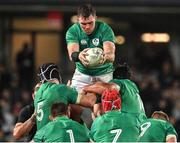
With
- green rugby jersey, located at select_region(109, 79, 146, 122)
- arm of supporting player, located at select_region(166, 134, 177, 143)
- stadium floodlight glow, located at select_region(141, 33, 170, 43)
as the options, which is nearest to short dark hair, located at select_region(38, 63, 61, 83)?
green rugby jersey, located at select_region(109, 79, 146, 122)

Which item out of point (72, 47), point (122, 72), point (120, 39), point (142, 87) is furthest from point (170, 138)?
point (120, 39)

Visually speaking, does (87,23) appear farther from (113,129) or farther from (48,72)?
(113,129)

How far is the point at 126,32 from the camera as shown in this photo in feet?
79.6

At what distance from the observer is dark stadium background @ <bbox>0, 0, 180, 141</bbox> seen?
2044cm

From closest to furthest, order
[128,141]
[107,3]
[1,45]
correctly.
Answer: [128,141], [107,3], [1,45]

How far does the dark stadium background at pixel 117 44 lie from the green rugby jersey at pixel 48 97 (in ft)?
28.1

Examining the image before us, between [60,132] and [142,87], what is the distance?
1092 cm

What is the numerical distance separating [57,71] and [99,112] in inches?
30.7

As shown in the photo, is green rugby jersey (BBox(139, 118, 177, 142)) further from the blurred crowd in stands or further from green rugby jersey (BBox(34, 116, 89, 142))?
the blurred crowd in stands

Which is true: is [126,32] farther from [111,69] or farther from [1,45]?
[111,69]

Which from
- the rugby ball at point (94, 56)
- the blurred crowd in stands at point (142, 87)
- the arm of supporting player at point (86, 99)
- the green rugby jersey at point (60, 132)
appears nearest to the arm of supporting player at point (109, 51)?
the rugby ball at point (94, 56)

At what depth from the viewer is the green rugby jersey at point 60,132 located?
938 centimetres

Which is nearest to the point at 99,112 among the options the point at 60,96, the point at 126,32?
the point at 60,96

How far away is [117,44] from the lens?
22859 millimetres
